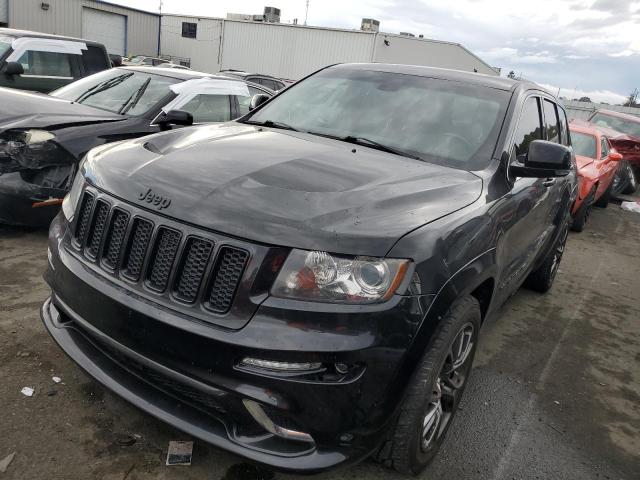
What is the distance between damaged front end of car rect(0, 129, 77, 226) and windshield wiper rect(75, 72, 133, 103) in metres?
1.32

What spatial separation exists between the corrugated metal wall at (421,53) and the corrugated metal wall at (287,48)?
92cm

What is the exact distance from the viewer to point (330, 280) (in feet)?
6.20

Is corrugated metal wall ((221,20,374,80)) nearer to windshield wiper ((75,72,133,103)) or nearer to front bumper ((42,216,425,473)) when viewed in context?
windshield wiper ((75,72,133,103))

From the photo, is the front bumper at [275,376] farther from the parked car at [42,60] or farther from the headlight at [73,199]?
the parked car at [42,60]

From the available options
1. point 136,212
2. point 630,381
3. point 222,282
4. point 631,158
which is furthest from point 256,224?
point 631,158

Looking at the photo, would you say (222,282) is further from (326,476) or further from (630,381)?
(630,381)

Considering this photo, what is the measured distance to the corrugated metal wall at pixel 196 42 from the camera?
38375 millimetres

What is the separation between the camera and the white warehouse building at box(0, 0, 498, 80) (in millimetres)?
32188

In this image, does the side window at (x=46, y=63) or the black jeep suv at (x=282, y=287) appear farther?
the side window at (x=46, y=63)

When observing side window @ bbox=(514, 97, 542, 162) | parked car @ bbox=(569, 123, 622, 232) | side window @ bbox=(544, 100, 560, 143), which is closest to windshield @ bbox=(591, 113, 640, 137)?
parked car @ bbox=(569, 123, 622, 232)

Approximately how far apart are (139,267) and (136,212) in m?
0.22

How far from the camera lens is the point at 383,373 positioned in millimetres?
1905

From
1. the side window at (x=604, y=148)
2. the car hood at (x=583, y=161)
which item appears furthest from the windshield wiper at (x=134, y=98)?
the side window at (x=604, y=148)

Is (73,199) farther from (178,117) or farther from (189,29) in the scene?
(189,29)
